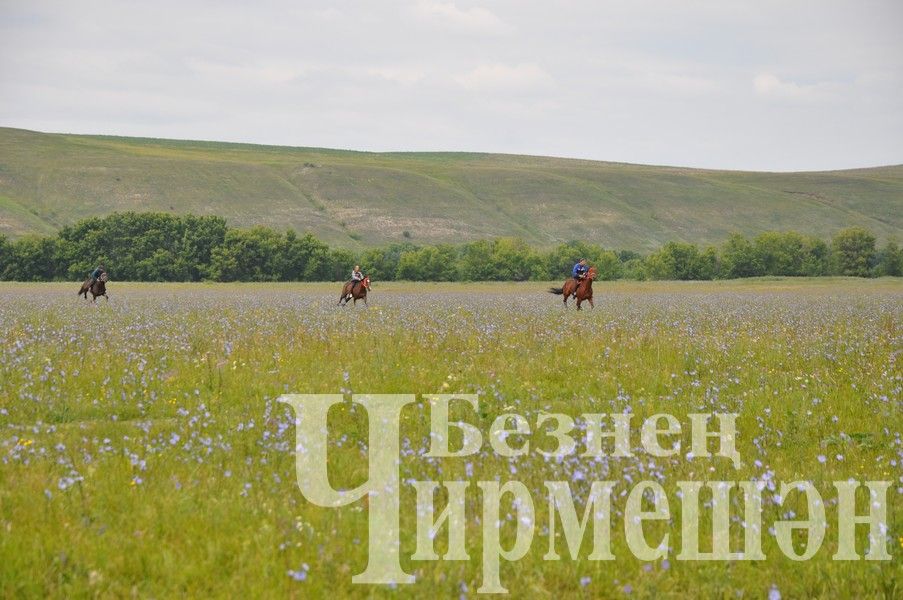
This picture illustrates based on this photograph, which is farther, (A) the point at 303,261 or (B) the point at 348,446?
(A) the point at 303,261

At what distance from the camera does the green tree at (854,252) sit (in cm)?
9488

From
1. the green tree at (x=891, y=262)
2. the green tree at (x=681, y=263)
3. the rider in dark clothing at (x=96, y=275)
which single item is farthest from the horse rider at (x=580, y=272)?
the green tree at (x=891, y=262)

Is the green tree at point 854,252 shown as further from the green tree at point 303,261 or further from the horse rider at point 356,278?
the horse rider at point 356,278

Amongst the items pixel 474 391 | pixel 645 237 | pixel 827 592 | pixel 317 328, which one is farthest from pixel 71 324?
pixel 645 237

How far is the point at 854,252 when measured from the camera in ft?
312

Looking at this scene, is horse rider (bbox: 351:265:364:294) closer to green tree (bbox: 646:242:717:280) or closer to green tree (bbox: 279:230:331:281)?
green tree (bbox: 279:230:331:281)

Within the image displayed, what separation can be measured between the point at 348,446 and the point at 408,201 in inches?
6433

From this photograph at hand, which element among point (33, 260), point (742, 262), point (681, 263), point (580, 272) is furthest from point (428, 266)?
point (580, 272)

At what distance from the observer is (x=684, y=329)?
16.2 metres

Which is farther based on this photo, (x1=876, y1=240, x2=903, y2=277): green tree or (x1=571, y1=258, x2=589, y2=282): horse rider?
(x1=876, y1=240, x2=903, y2=277): green tree

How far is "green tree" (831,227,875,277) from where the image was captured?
311ft

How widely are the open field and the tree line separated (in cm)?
6885

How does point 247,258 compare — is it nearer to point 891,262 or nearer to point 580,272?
point 580,272

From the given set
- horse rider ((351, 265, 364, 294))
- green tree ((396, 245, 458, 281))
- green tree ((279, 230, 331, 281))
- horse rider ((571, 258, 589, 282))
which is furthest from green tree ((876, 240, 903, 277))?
horse rider ((351, 265, 364, 294))
